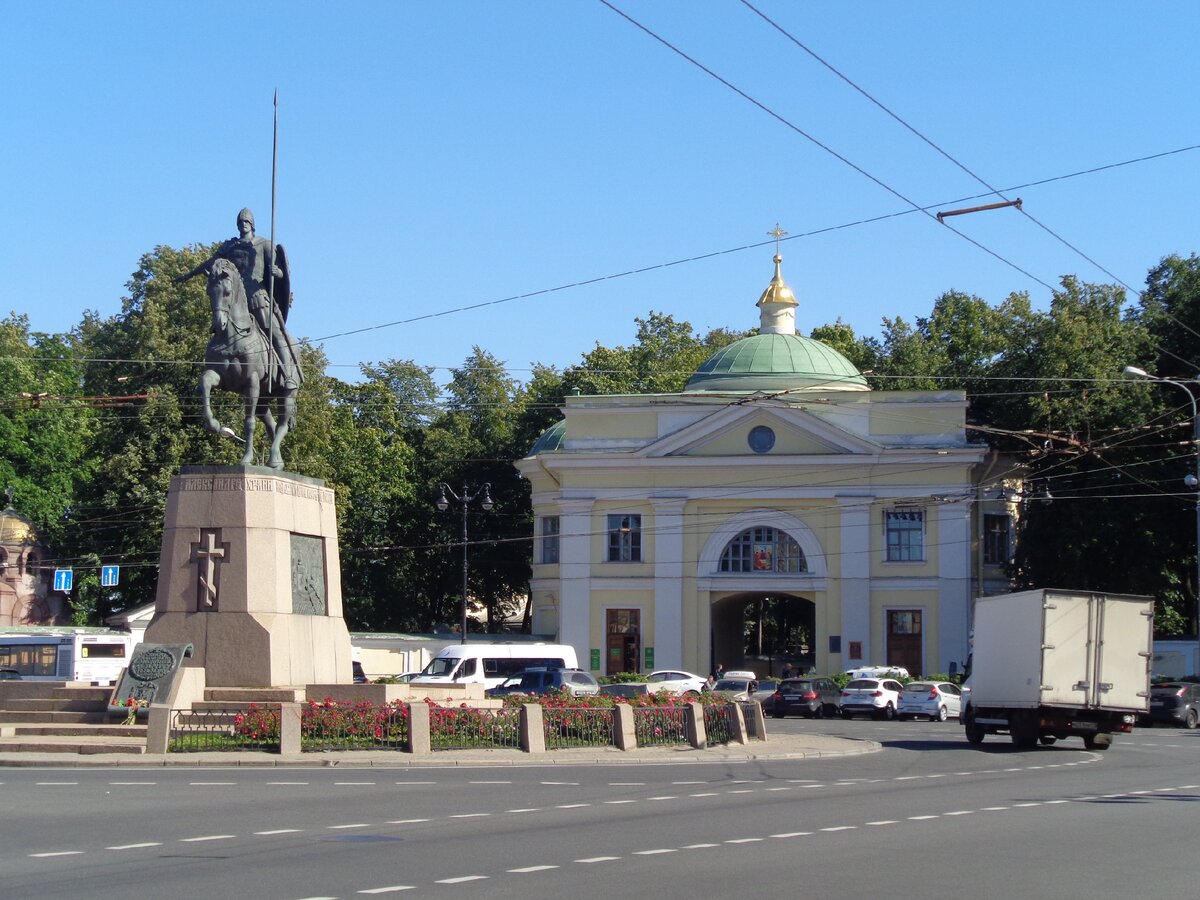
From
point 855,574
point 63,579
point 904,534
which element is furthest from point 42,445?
point 904,534

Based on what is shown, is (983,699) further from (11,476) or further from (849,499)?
(11,476)

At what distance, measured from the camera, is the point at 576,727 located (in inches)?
1032

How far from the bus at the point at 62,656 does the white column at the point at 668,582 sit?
66.1ft

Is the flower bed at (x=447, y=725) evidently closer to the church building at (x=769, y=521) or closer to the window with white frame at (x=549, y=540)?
the church building at (x=769, y=521)

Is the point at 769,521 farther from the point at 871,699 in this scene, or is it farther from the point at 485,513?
the point at 485,513

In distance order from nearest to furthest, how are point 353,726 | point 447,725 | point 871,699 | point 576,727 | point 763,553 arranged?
point 353,726, point 447,725, point 576,727, point 871,699, point 763,553

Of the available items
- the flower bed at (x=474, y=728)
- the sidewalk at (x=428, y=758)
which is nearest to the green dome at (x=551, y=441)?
the sidewalk at (x=428, y=758)

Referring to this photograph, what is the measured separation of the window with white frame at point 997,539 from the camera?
199 ft

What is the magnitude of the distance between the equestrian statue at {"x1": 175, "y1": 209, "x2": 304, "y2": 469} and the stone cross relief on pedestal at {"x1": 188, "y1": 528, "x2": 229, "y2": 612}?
1733 mm

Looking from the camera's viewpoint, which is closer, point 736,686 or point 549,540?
point 736,686

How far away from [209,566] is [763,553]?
36.4 metres

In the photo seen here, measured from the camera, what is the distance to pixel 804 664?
240 feet

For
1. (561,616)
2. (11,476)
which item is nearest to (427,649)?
(561,616)

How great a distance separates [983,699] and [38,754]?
17.6 meters
